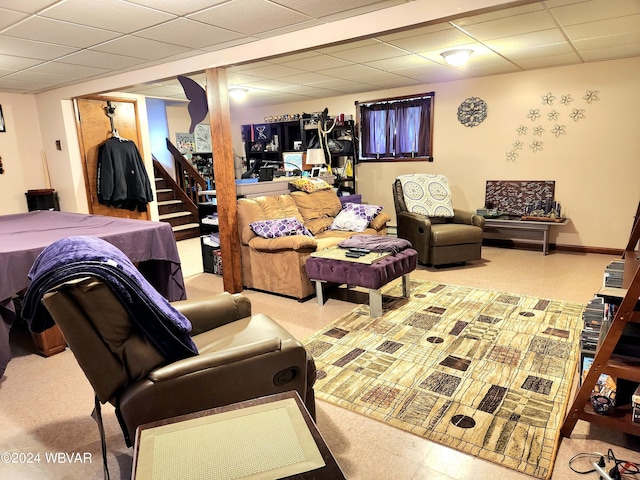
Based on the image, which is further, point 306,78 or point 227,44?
point 306,78

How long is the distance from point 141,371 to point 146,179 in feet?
16.3

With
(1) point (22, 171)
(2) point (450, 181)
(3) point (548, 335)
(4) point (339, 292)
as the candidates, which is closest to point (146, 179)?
(1) point (22, 171)

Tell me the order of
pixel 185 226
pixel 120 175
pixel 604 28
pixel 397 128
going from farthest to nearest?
pixel 185 226
pixel 397 128
pixel 120 175
pixel 604 28

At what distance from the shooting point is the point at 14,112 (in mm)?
5840

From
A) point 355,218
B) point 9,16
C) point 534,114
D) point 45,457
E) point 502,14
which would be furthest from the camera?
point 534,114

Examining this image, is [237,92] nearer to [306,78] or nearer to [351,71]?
[306,78]

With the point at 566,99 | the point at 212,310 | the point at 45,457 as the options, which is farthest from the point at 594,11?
the point at 45,457

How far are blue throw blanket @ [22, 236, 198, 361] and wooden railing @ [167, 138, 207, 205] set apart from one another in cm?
604

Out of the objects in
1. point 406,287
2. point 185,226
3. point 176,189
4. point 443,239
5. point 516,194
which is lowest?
point 406,287

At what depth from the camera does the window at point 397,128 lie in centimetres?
652

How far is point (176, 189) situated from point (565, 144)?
617cm

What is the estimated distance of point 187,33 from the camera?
3348 millimetres

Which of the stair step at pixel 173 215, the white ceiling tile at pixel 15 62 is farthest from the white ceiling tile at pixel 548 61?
the stair step at pixel 173 215

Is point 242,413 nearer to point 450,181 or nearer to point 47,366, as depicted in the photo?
point 47,366
